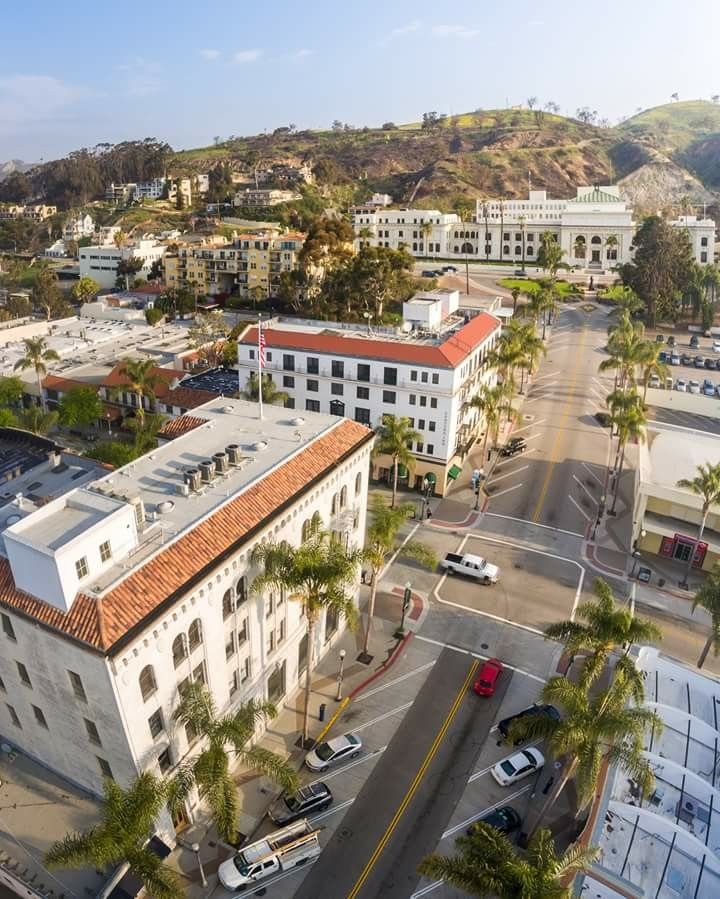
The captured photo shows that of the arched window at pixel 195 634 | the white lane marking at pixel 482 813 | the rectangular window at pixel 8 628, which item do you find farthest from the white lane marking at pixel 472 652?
the rectangular window at pixel 8 628

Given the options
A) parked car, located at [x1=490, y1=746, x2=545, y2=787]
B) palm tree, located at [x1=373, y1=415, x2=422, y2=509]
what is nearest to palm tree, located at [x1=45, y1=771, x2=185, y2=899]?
parked car, located at [x1=490, y1=746, x2=545, y2=787]

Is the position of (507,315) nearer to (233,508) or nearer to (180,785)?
(233,508)

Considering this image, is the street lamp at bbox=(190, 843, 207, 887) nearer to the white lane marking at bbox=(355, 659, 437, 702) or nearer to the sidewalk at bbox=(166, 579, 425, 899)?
the sidewalk at bbox=(166, 579, 425, 899)

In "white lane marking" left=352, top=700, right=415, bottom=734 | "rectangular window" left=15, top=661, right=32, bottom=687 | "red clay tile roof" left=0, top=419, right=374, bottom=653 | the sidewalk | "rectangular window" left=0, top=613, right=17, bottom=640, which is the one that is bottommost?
"white lane marking" left=352, top=700, right=415, bottom=734

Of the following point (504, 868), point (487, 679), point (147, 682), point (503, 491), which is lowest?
point (503, 491)

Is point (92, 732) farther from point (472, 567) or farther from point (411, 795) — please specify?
point (472, 567)

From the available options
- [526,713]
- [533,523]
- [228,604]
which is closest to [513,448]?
[533,523]

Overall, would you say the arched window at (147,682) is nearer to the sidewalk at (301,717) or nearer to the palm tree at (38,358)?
A: the sidewalk at (301,717)
